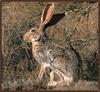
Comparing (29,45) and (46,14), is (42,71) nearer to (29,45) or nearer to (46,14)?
(29,45)

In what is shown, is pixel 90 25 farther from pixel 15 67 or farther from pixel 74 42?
pixel 15 67

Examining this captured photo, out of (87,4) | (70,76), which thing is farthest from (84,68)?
(87,4)

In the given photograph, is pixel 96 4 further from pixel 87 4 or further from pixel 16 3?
pixel 16 3

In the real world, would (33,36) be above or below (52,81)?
above

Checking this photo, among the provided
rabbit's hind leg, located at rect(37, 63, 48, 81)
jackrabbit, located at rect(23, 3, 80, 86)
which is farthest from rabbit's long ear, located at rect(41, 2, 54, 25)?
rabbit's hind leg, located at rect(37, 63, 48, 81)

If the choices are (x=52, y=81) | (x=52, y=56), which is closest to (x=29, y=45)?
(x=52, y=56)

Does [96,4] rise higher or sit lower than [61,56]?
higher

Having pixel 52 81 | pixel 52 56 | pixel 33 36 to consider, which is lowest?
pixel 52 81
